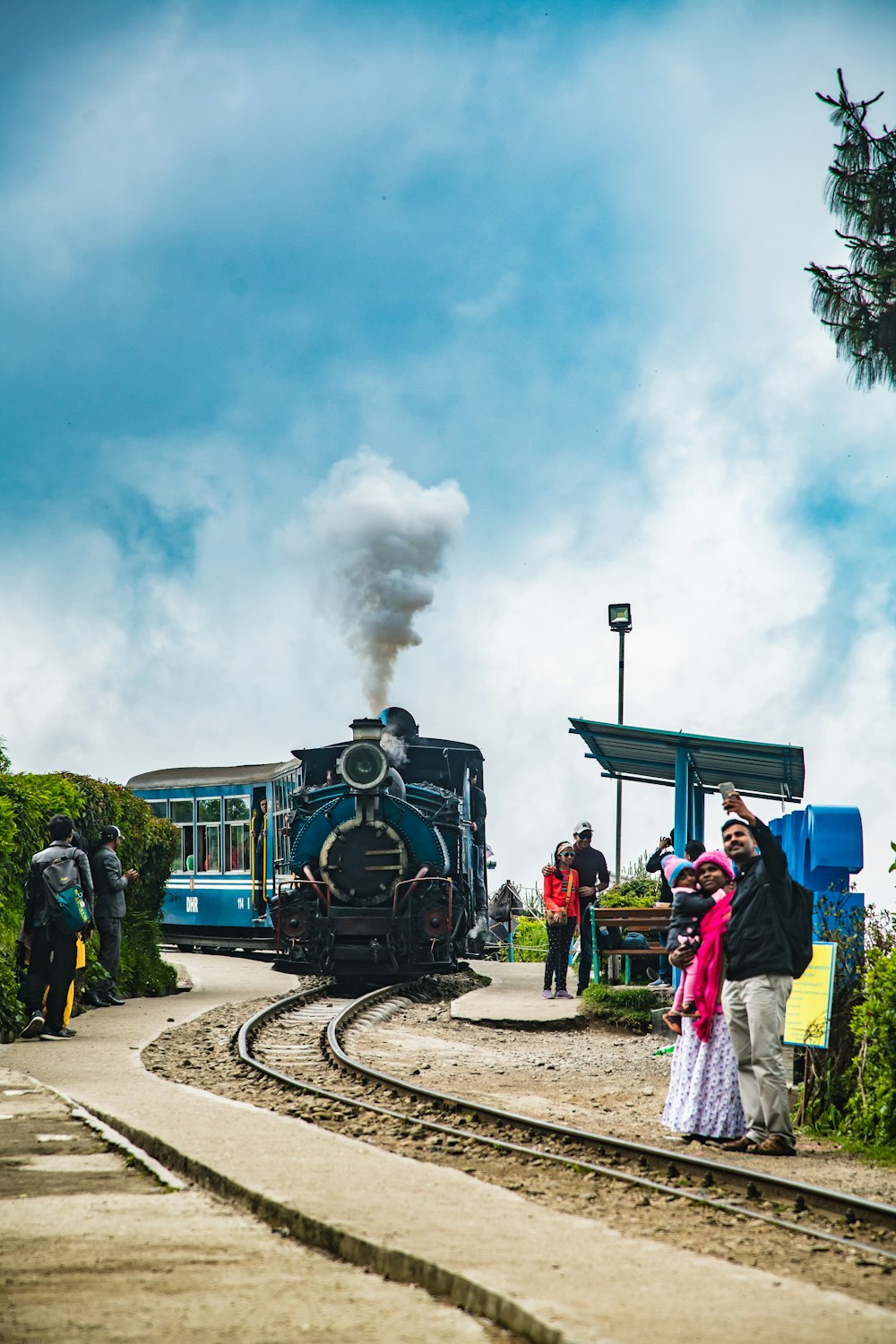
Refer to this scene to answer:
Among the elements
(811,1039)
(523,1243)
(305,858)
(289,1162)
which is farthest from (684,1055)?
(305,858)

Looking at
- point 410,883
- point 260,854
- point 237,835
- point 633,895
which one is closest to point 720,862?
point 410,883

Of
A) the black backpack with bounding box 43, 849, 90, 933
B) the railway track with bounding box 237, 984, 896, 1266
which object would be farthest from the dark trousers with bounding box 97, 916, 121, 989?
the black backpack with bounding box 43, 849, 90, 933

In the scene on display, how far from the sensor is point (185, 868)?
993 inches

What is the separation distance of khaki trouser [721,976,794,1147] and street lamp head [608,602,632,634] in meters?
18.2

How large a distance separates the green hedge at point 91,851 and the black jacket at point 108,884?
16.8 inches

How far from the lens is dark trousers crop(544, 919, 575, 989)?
16469mm

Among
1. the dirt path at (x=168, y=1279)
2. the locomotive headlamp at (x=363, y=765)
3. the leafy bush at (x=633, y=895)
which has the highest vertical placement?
the locomotive headlamp at (x=363, y=765)

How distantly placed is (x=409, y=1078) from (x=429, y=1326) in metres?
6.96

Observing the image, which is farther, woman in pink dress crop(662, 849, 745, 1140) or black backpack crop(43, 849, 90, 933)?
black backpack crop(43, 849, 90, 933)

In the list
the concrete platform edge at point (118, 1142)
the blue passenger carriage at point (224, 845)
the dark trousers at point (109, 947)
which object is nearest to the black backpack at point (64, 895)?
the concrete platform edge at point (118, 1142)

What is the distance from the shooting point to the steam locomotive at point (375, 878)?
18.2m

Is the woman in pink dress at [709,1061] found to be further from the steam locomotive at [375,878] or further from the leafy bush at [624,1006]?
the steam locomotive at [375,878]

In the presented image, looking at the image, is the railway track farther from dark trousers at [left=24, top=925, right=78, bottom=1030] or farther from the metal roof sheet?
the metal roof sheet

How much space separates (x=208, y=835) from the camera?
24.4m
